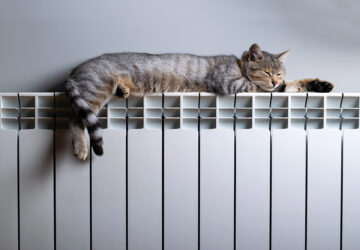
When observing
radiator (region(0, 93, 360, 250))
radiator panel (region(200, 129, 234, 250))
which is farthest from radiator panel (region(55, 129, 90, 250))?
radiator panel (region(200, 129, 234, 250))

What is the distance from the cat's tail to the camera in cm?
86

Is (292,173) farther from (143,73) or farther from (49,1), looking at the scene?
(49,1)

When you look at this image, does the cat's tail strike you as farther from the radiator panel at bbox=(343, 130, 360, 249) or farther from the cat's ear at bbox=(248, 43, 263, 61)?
the radiator panel at bbox=(343, 130, 360, 249)

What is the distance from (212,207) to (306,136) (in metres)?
0.36

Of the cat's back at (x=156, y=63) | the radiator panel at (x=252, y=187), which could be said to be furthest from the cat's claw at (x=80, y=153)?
the radiator panel at (x=252, y=187)

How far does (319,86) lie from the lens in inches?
40.2

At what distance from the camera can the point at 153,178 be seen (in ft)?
3.08

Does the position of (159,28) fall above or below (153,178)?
above

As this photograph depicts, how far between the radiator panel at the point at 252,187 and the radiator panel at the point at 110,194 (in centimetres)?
35

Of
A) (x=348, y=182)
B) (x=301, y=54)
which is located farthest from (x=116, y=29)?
(x=348, y=182)

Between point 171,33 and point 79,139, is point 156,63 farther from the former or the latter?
point 79,139

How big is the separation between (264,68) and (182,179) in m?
0.46

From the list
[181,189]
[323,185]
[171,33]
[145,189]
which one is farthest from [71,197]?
[323,185]

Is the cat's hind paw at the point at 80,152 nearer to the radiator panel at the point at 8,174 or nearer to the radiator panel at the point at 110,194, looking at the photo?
the radiator panel at the point at 110,194
